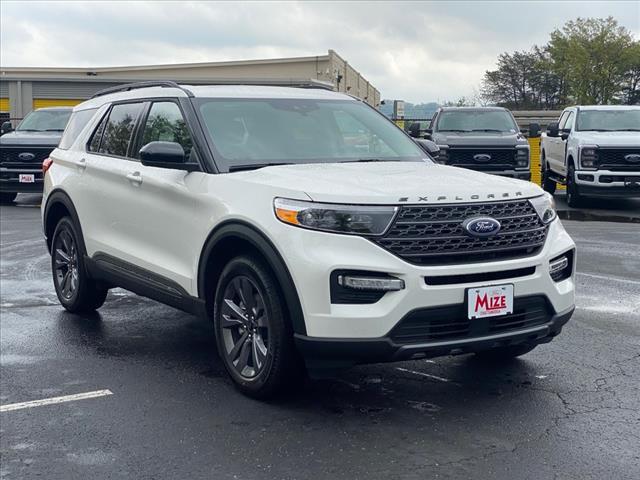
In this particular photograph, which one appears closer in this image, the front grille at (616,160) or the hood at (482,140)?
the front grille at (616,160)

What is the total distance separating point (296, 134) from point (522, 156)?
12208mm

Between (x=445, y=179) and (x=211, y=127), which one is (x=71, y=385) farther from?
(x=445, y=179)

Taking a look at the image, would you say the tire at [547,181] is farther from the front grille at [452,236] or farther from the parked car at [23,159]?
the front grille at [452,236]

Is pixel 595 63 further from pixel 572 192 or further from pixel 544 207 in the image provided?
pixel 544 207

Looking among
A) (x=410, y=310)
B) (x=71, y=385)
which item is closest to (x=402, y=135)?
(x=410, y=310)

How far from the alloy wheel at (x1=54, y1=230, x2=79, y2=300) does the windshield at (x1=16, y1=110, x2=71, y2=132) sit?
11326 millimetres

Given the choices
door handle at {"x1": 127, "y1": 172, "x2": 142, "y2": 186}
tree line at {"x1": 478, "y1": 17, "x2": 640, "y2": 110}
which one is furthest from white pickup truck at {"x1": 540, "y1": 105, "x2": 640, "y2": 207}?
tree line at {"x1": 478, "y1": 17, "x2": 640, "y2": 110}

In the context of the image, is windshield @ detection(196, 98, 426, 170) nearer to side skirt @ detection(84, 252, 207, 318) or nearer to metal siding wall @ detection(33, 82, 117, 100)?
side skirt @ detection(84, 252, 207, 318)

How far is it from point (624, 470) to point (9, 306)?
5.83 metres

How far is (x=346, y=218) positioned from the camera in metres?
4.59

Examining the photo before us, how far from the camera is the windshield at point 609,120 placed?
57.2 feet

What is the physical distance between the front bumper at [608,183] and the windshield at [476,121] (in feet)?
6.92

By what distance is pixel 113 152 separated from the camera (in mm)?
6926

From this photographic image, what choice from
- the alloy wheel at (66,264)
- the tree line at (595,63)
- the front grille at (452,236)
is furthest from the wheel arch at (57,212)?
the tree line at (595,63)
